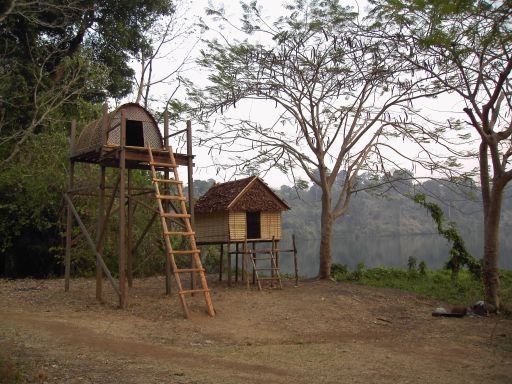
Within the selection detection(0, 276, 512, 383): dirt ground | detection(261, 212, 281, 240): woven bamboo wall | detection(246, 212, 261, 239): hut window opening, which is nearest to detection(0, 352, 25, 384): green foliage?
detection(0, 276, 512, 383): dirt ground

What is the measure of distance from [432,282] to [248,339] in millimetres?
10071

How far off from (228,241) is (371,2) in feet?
23.5

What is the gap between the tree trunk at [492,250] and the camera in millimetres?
11273

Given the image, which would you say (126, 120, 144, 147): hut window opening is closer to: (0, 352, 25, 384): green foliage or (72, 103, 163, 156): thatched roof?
(72, 103, 163, 156): thatched roof

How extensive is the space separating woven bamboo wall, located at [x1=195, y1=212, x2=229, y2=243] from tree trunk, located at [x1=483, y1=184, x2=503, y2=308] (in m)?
6.65

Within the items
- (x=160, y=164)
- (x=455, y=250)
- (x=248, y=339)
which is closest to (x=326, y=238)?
(x=455, y=250)

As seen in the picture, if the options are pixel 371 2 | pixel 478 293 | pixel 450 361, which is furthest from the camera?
pixel 478 293

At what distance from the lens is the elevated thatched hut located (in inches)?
571

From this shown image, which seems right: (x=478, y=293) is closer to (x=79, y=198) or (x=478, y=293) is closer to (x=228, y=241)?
(x=228, y=241)

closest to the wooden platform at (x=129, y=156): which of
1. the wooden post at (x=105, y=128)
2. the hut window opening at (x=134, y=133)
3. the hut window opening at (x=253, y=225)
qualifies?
the wooden post at (x=105, y=128)

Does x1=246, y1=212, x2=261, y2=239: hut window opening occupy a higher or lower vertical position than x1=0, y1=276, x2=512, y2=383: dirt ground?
higher

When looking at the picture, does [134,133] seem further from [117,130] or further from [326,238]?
[326,238]

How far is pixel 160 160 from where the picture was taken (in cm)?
1123

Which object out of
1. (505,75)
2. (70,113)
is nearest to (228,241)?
(505,75)
